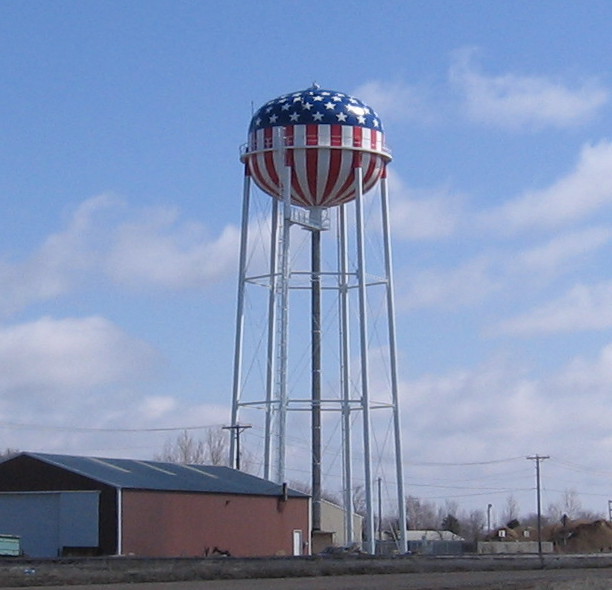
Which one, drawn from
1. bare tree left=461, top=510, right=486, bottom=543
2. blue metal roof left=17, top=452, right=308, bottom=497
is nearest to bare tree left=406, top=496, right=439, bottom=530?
bare tree left=461, top=510, right=486, bottom=543

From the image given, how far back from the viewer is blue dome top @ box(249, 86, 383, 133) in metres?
52.4

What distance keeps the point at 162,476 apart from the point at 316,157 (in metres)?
13.3

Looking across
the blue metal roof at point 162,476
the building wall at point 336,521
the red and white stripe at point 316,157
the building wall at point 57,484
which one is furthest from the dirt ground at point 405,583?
the building wall at point 336,521

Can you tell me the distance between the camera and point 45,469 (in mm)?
47219

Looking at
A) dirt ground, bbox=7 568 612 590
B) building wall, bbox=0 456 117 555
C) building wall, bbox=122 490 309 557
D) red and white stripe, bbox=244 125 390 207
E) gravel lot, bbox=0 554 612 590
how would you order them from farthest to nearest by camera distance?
red and white stripe, bbox=244 125 390 207 < building wall, bbox=122 490 309 557 < building wall, bbox=0 456 117 555 < gravel lot, bbox=0 554 612 590 < dirt ground, bbox=7 568 612 590

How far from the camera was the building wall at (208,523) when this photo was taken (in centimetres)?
4612

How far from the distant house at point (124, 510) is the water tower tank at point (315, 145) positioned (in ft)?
39.4

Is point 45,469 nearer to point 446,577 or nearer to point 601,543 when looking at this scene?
point 446,577

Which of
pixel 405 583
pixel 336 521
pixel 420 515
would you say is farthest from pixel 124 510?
pixel 420 515

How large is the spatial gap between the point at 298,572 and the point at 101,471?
1265 centimetres

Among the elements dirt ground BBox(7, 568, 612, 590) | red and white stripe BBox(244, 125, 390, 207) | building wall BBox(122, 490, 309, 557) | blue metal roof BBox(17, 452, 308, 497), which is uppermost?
red and white stripe BBox(244, 125, 390, 207)

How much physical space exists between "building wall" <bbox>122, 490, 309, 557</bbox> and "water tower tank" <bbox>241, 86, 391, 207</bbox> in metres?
12.1

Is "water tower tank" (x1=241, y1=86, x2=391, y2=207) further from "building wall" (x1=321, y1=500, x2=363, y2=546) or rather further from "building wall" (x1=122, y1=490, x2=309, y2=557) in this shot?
"building wall" (x1=321, y1=500, x2=363, y2=546)

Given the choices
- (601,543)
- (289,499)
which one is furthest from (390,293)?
(601,543)
